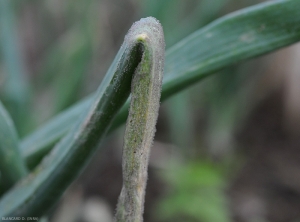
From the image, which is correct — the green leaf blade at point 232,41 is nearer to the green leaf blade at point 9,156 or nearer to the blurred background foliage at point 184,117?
the green leaf blade at point 9,156

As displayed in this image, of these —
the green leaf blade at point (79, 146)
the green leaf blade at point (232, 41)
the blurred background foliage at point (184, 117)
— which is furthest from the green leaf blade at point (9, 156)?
the blurred background foliage at point (184, 117)

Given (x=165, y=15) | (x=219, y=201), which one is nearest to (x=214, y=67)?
(x=165, y=15)

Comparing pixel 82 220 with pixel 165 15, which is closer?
pixel 165 15

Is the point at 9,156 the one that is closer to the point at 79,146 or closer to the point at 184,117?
the point at 79,146

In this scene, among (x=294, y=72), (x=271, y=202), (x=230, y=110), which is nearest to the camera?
(x=271, y=202)

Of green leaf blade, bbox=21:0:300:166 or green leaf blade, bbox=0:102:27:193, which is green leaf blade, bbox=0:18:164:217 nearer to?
green leaf blade, bbox=0:102:27:193

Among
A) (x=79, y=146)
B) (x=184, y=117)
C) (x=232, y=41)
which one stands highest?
(x=184, y=117)

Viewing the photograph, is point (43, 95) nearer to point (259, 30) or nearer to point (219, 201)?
point (219, 201)

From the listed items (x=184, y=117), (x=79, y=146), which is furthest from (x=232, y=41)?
(x=184, y=117)
